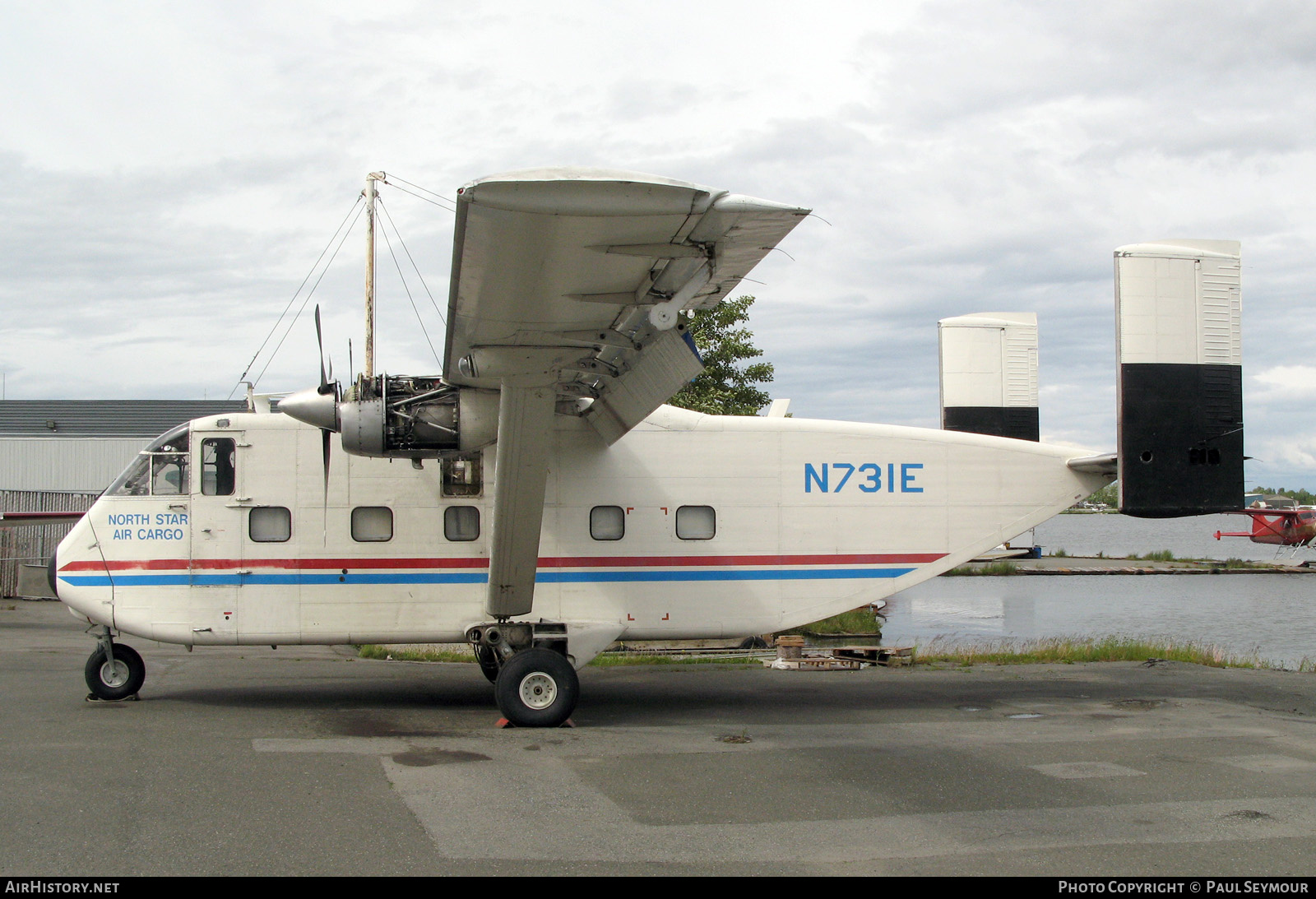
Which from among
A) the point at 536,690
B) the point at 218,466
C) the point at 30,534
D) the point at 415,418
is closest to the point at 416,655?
the point at 218,466

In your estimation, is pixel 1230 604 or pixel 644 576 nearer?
pixel 644 576

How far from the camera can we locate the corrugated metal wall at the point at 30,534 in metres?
23.2

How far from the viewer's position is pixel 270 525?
1044 centimetres

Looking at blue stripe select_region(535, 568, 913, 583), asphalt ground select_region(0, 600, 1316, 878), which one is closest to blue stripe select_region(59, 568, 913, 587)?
blue stripe select_region(535, 568, 913, 583)

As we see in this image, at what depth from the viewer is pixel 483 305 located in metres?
6.91

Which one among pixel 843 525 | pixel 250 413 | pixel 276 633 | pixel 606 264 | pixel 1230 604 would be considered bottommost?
pixel 1230 604

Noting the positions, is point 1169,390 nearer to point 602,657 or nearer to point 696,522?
point 696,522

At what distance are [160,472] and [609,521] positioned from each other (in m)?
4.70

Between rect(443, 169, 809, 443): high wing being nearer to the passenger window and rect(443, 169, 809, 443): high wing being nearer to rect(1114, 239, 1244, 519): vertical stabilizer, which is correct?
the passenger window

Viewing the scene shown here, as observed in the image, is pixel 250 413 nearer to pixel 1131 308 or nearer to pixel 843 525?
pixel 843 525

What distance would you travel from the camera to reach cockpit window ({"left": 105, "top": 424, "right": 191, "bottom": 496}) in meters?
10.4

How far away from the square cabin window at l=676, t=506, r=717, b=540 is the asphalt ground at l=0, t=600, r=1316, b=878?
186cm
